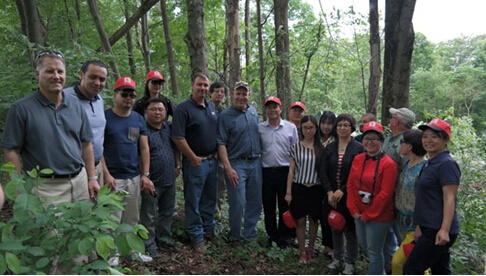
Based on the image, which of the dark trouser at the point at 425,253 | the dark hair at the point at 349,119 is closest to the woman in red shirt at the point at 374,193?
the dark hair at the point at 349,119

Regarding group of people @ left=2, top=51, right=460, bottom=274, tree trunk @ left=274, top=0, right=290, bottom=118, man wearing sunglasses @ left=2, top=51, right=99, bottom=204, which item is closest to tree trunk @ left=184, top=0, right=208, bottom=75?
group of people @ left=2, top=51, right=460, bottom=274

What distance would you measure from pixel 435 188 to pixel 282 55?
6426 millimetres

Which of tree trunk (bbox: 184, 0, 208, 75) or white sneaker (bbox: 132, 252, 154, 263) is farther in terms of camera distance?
tree trunk (bbox: 184, 0, 208, 75)

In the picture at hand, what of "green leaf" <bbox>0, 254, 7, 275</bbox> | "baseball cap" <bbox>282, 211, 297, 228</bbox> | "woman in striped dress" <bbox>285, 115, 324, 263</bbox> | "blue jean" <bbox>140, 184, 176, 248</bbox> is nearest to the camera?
"green leaf" <bbox>0, 254, 7, 275</bbox>

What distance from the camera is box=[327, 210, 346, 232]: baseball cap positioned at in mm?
4344

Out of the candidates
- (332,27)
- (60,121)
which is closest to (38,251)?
(60,121)

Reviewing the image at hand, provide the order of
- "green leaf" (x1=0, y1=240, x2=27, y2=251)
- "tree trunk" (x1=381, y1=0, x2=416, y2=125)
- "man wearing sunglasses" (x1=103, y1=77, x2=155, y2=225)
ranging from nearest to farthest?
"green leaf" (x1=0, y1=240, x2=27, y2=251) < "man wearing sunglasses" (x1=103, y1=77, x2=155, y2=225) < "tree trunk" (x1=381, y1=0, x2=416, y2=125)

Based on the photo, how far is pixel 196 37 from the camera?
585 centimetres

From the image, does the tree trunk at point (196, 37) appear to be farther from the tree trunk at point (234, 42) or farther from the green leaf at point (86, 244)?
the green leaf at point (86, 244)

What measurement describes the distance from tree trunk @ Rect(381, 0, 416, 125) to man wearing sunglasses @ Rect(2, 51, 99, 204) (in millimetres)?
4885

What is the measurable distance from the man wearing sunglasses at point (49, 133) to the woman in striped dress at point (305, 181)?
2.73m

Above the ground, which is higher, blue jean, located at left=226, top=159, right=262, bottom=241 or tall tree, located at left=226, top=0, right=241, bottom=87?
tall tree, located at left=226, top=0, right=241, bottom=87

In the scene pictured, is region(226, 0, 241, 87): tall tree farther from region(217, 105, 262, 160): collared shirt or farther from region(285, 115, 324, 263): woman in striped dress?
region(285, 115, 324, 263): woman in striped dress

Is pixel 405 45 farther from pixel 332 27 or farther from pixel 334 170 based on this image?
pixel 332 27
